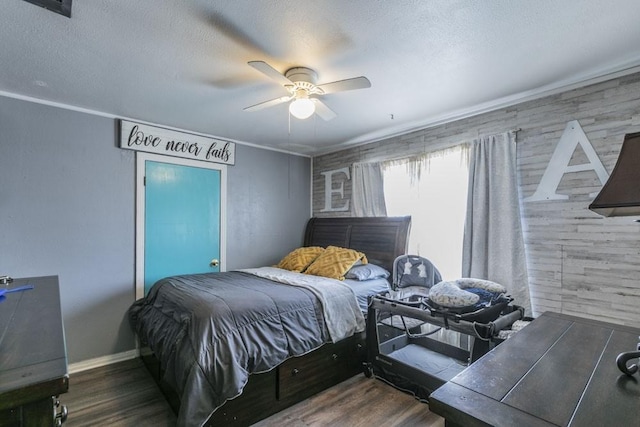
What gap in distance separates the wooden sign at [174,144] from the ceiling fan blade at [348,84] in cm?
211

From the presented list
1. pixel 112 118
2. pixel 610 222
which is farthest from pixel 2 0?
pixel 610 222

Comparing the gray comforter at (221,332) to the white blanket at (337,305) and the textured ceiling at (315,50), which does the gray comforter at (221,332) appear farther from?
the textured ceiling at (315,50)

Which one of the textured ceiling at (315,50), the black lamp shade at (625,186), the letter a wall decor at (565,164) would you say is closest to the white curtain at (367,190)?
the textured ceiling at (315,50)

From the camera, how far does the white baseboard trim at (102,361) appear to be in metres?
2.85

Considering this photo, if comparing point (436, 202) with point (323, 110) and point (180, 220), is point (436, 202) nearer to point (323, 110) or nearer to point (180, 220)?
point (323, 110)

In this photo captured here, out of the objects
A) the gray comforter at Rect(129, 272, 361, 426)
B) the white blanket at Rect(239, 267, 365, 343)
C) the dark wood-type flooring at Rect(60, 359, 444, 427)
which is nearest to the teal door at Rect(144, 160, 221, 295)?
the gray comforter at Rect(129, 272, 361, 426)

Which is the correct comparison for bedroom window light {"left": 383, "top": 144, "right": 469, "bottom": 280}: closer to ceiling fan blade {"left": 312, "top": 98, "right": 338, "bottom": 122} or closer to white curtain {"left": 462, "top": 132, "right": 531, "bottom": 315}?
white curtain {"left": 462, "top": 132, "right": 531, "bottom": 315}

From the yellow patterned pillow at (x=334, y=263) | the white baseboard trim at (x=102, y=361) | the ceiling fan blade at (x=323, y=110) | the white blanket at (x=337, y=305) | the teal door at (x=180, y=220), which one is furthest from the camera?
the teal door at (x=180, y=220)

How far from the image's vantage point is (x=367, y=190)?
391 centimetres

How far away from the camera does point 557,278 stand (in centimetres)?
240

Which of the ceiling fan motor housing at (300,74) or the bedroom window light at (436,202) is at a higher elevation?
the ceiling fan motor housing at (300,74)

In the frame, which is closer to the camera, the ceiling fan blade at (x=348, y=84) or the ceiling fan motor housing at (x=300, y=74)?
the ceiling fan blade at (x=348, y=84)

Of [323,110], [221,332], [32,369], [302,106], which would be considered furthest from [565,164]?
[32,369]

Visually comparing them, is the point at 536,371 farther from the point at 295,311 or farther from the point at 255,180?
the point at 255,180
